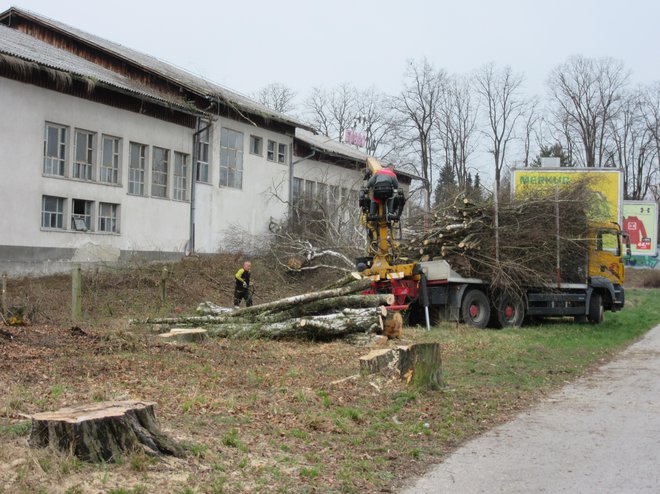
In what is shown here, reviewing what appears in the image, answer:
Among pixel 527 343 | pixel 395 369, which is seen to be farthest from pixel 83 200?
pixel 395 369

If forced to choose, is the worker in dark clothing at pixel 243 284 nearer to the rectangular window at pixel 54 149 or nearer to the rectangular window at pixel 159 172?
the rectangular window at pixel 54 149

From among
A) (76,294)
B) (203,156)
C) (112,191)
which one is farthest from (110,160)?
(76,294)

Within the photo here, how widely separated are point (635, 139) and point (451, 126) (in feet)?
61.0

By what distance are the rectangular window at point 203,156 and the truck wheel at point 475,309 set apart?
1364cm

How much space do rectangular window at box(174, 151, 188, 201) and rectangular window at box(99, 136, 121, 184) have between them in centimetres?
296

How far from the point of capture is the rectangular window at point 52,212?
2256 cm

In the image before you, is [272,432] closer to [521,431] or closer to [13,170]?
[521,431]

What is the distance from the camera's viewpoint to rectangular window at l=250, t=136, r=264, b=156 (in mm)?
32312

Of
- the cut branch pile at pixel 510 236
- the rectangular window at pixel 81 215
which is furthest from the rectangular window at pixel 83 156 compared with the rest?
the cut branch pile at pixel 510 236

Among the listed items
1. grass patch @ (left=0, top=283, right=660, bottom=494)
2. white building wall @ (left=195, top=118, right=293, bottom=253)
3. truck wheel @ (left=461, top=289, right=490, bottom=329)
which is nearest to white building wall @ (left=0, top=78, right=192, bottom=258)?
white building wall @ (left=195, top=118, right=293, bottom=253)

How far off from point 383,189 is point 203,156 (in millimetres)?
14199

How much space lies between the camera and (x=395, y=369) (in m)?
9.75

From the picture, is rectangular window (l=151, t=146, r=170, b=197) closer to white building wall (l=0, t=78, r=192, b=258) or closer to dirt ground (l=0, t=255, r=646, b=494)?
white building wall (l=0, t=78, r=192, b=258)

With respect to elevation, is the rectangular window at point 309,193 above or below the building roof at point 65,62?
below
